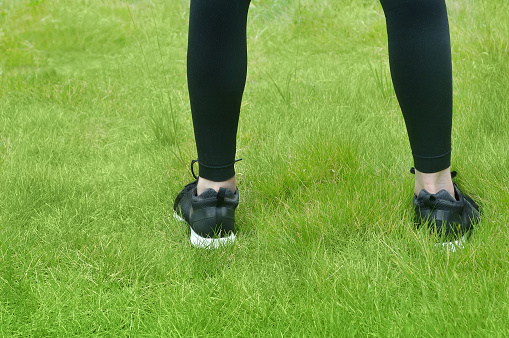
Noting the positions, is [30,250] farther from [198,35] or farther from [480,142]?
[480,142]

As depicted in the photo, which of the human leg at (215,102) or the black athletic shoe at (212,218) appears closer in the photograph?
the human leg at (215,102)

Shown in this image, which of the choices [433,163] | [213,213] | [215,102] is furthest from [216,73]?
[433,163]

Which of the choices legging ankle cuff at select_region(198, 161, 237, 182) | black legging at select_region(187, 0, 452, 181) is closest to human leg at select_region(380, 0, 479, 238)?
black legging at select_region(187, 0, 452, 181)

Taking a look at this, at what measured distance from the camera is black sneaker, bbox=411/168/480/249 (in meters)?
1.29

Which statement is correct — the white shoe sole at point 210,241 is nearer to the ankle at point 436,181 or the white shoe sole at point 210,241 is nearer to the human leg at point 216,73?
the human leg at point 216,73

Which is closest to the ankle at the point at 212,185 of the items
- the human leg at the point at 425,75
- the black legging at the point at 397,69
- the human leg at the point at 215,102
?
the human leg at the point at 215,102

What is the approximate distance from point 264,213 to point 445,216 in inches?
21.3

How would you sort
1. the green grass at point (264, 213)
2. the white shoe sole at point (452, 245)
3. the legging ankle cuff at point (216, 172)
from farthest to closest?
the legging ankle cuff at point (216, 172), the white shoe sole at point (452, 245), the green grass at point (264, 213)

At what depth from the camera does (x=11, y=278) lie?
50.4 inches

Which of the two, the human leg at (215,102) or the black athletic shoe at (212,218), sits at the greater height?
the human leg at (215,102)

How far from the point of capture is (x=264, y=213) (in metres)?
1.56

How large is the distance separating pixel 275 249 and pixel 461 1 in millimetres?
2780

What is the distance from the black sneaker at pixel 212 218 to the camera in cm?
140

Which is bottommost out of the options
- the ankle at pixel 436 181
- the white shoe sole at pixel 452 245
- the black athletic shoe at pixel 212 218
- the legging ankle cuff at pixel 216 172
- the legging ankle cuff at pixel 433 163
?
the black athletic shoe at pixel 212 218
